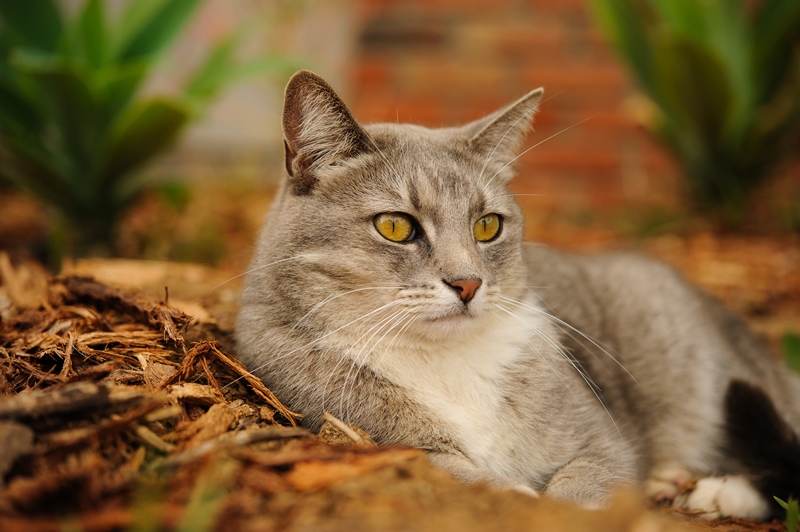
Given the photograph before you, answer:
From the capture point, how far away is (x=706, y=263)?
4516 millimetres

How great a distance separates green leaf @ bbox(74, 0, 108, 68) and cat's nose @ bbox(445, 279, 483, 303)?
118 inches

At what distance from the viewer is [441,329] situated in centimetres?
221

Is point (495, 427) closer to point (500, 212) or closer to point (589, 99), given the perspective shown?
point (500, 212)

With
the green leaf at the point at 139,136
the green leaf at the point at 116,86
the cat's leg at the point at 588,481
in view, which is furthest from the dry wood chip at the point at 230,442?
the green leaf at the point at 116,86

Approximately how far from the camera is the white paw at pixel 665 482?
275cm

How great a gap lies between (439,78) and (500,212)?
151 inches

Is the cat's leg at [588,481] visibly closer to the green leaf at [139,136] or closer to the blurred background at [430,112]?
the blurred background at [430,112]

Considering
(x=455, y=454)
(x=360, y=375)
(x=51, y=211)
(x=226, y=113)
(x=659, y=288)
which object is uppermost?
(x=226, y=113)

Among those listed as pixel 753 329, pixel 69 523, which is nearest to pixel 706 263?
pixel 753 329

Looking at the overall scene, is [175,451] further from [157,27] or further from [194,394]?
[157,27]

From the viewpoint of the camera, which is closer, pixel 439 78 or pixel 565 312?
pixel 565 312

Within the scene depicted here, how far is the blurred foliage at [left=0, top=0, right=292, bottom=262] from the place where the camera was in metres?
3.73

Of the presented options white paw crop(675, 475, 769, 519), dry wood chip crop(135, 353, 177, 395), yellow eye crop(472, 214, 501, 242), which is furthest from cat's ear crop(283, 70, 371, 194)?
white paw crop(675, 475, 769, 519)

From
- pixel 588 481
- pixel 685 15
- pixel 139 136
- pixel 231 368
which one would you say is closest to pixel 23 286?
pixel 139 136
